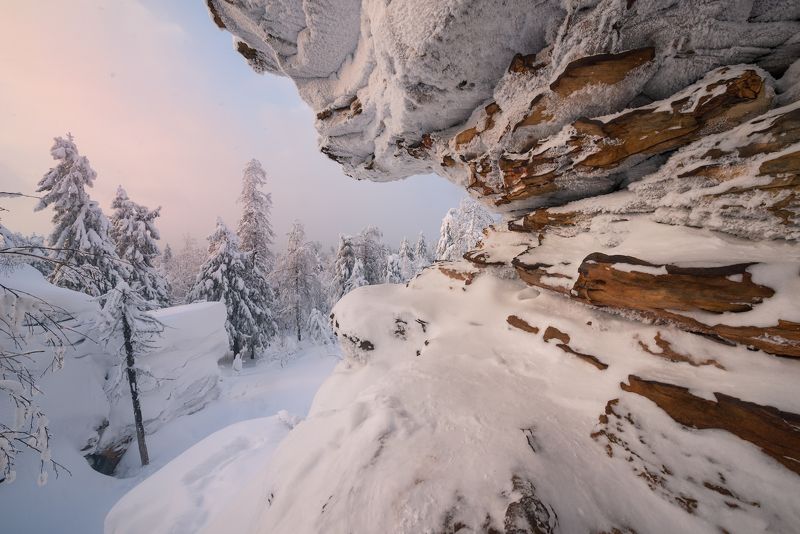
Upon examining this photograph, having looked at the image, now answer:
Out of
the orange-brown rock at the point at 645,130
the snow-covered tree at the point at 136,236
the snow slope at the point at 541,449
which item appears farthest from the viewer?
the snow-covered tree at the point at 136,236

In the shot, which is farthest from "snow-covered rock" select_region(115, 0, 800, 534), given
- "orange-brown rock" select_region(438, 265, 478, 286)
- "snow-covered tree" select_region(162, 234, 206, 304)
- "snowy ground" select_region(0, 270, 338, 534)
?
"snow-covered tree" select_region(162, 234, 206, 304)

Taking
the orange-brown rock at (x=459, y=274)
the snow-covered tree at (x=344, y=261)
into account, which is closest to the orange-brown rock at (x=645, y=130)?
the orange-brown rock at (x=459, y=274)

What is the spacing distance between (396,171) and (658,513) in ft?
31.8

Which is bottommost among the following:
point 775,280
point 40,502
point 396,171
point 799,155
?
point 40,502

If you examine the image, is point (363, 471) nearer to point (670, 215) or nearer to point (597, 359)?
point (597, 359)

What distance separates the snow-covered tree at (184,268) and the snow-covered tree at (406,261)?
94.2ft

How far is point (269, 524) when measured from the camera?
10.9 ft

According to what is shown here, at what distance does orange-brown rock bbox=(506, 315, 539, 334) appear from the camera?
5051mm

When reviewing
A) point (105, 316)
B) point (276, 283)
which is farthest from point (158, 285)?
point (276, 283)

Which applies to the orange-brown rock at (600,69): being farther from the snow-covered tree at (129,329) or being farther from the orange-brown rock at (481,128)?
the snow-covered tree at (129,329)

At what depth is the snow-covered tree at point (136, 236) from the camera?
19.6 m

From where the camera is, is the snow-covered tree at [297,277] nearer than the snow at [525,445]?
No

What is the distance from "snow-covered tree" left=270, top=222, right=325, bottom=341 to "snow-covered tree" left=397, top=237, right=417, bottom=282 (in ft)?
32.7

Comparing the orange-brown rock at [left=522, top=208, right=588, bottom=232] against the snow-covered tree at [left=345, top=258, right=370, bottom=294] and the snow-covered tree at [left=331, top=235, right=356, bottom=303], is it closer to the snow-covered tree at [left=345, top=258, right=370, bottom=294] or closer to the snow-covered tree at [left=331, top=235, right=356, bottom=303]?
the snow-covered tree at [left=345, top=258, right=370, bottom=294]
